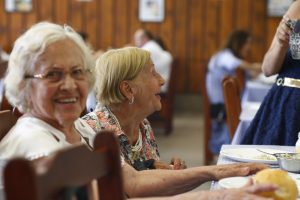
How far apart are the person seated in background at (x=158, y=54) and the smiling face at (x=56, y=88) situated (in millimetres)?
5349

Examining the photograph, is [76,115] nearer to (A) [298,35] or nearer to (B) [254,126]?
(A) [298,35]

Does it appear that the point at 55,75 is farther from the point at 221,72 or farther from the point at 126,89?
the point at 221,72

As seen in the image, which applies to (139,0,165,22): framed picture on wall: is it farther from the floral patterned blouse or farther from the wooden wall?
the floral patterned blouse

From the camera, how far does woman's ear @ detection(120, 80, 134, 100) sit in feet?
7.29

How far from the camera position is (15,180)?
1.02 metres

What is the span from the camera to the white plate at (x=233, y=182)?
171cm

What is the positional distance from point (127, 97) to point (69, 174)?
1082 millimetres

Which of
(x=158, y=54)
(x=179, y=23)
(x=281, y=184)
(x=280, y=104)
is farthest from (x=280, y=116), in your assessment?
Result: (x=179, y=23)

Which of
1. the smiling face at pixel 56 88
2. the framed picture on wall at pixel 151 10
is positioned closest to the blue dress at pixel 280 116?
the smiling face at pixel 56 88

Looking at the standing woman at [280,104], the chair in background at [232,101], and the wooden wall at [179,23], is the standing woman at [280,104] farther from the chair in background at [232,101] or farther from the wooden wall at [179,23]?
the wooden wall at [179,23]

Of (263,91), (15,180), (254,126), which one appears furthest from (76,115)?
(263,91)

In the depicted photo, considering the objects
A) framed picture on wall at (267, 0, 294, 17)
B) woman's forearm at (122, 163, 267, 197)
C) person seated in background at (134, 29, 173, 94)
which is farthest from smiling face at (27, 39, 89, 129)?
framed picture on wall at (267, 0, 294, 17)

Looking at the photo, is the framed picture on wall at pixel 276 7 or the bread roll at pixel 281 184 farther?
the framed picture on wall at pixel 276 7

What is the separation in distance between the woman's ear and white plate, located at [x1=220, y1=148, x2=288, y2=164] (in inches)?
15.3
